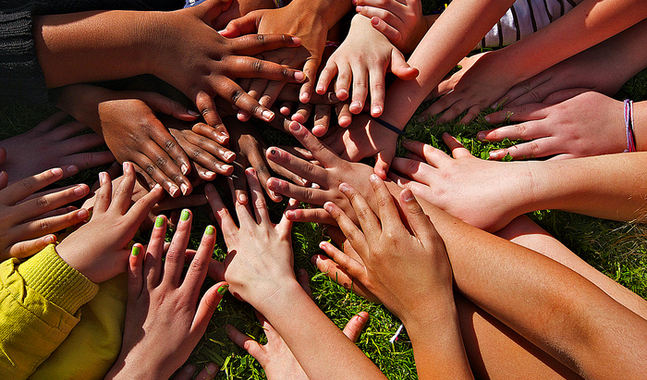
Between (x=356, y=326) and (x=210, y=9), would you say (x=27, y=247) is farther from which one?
(x=356, y=326)

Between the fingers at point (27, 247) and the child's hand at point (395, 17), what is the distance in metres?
2.01

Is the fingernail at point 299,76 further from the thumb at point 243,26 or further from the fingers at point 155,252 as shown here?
the fingers at point 155,252

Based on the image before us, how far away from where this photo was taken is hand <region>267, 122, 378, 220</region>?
1.96m

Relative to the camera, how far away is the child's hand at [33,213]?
75.2 inches

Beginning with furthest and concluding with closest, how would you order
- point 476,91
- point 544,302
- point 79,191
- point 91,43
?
point 476,91 → point 79,191 → point 91,43 → point 544,302

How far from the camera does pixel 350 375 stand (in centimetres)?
179

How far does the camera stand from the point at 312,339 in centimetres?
188

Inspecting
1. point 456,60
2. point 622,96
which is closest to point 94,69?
point 456,60

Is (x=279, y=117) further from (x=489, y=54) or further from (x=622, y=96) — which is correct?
(x=622, y=96)

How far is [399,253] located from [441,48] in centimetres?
115

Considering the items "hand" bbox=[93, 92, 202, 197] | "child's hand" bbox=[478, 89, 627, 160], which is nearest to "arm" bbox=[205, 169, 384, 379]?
"hand" bbox=[93, 92, 202, 197]

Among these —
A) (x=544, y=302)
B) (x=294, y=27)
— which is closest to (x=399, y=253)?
(x=544, y=302)

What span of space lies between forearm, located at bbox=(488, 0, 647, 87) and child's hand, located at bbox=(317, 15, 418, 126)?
702 millimetres

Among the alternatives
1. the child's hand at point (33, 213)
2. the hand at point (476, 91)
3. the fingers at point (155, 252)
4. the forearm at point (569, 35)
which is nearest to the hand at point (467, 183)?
the hand at point (476, 91)
